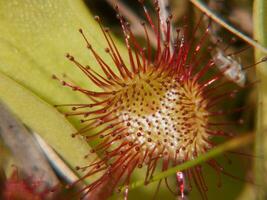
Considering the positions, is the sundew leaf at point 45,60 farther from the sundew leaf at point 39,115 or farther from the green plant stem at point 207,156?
the green plant stem at point 207,156

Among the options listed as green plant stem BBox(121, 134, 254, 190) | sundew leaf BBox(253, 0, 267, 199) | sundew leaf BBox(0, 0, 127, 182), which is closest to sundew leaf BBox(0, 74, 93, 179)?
sundew leaf BBox(0, 0, 127, 182)

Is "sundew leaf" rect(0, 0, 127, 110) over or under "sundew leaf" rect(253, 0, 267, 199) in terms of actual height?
over

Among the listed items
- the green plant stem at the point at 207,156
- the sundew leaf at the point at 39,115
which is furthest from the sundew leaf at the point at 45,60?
the green plant stem at the point at 207,156

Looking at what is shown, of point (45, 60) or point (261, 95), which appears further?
point (45, 60)

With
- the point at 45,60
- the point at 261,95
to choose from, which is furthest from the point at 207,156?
the point at 45,60

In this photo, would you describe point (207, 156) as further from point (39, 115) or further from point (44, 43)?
point (44, 43)

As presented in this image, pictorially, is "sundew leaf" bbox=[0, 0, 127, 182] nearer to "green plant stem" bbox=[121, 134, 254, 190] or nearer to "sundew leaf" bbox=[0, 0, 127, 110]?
"sundew leaf" bbox=[0, 0, 127, 110]
